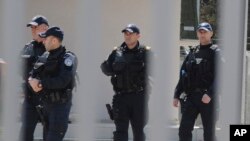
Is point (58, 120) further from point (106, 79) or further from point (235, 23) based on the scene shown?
point (235, 23)

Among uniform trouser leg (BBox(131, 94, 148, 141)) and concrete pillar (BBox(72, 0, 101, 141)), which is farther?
uniform trouser leg (BBox(131, 94, 148, 141))

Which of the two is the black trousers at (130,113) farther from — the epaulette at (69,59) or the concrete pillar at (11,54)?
the concrete pillar at (11,54)

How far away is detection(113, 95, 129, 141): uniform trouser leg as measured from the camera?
12.3 ft

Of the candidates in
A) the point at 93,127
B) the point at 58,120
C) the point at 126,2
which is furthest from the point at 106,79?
the point at 93,127

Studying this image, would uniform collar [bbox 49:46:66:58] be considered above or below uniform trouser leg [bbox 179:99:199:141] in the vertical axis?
above

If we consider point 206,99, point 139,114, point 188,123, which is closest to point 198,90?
point 206,99

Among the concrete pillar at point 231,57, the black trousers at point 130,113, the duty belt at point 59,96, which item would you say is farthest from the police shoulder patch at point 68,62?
the concrete pillar at point 231,57

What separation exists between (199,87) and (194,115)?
0.67 feet

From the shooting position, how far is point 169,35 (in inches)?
57.1

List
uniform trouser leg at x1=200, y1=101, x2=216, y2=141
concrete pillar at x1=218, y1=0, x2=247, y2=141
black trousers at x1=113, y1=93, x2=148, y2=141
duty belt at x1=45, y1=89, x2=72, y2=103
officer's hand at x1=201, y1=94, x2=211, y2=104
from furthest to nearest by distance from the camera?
black trousers at x1=113, y1=93, x2=148, y2=141, uniform trouser leg at x1=200, y1=101, x2=216, y2=141, officer's hand at x1=201, y1=94, x2=211, y2=104, duty belt at x1=45, y1=89, x2=72, y2=103, concrete pillar at x1=218, y1=0, x2=247, y2=141

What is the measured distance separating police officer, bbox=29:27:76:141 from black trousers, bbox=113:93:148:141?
1.69 ft

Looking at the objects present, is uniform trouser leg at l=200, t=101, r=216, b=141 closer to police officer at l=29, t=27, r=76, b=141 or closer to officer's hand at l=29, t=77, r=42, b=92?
police officer at l=29, t=27, r=76, b=141

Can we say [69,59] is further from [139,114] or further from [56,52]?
[139,114]

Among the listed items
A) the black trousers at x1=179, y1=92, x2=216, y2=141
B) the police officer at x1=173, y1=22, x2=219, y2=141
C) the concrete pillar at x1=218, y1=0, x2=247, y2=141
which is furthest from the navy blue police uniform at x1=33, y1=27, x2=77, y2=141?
the concrete pillar at x1=218, y1=0, x2=247, y2=141
